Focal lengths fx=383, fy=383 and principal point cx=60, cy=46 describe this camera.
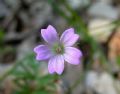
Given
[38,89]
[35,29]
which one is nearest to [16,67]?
[38,89]

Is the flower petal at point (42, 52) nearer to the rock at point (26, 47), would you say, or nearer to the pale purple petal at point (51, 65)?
the pale purple petal at point (51, 65)

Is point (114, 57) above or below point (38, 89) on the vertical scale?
above

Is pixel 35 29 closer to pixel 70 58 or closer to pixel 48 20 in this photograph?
pixel 48 20

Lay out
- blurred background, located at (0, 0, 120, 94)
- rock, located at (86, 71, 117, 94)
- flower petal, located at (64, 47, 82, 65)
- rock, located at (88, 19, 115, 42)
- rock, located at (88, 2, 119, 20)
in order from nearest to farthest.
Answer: flower petal, located at (64, 47, 82, 65), blurred background, located at (0, 0, 120, 94), rock, located at (86, 71, 117, 94), rock, located at (88, 19, 115, 42), rock, located at (88, 2, 119, 20)

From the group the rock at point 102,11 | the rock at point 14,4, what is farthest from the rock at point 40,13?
the rock at point 102,11

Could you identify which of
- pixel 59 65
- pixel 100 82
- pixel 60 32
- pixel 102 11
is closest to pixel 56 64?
pixel 59 65

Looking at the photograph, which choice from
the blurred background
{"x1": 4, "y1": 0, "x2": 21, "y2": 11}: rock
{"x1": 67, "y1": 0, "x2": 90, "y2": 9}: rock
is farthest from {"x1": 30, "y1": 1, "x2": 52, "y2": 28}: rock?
{"x1": 67, "y1": 0, "x2": 90, "y2": 9}: rock

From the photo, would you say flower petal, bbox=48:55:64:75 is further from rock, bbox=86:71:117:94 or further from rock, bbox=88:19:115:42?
rock, bbox=88:19:115:42
